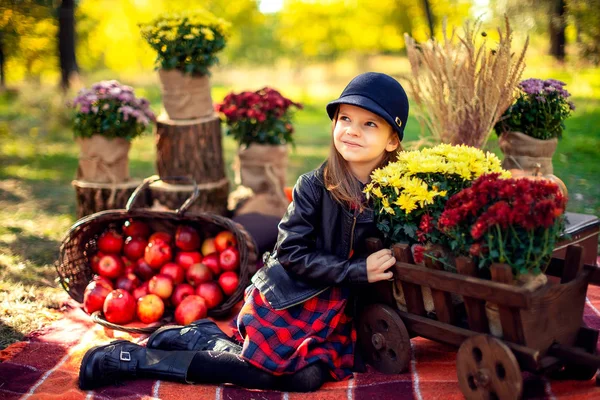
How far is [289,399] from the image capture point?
8.68ft

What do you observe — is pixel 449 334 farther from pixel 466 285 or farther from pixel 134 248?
pixel 134 248

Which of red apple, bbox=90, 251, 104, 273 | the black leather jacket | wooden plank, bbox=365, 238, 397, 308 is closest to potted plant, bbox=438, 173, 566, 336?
wooden plank, bbox=365, 238, 397, 308

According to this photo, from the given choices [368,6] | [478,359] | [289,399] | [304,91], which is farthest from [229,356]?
[368,6]

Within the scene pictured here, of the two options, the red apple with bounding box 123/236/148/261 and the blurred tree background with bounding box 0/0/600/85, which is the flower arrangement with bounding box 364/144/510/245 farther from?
the red apple with bounding box 123/236/148/261

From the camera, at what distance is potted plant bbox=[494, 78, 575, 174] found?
153 inches

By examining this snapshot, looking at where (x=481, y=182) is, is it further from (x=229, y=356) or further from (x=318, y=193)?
(x=229, y=356)

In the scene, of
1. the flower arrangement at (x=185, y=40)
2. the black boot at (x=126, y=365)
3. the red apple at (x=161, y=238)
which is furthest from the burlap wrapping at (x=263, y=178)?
the black boot at (x=126, y=365)

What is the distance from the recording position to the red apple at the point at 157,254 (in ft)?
12.8

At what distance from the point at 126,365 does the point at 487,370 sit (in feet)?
5.11

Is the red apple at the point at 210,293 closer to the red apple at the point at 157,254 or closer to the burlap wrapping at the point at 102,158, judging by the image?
the red apple at the point at 157,254

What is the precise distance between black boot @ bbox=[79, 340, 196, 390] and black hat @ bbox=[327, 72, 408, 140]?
1.35 m

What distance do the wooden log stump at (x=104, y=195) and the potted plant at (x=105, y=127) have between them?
0.18 ft

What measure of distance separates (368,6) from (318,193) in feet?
69.2

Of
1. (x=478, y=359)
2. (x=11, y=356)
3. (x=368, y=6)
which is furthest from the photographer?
(x=368, y=6)
